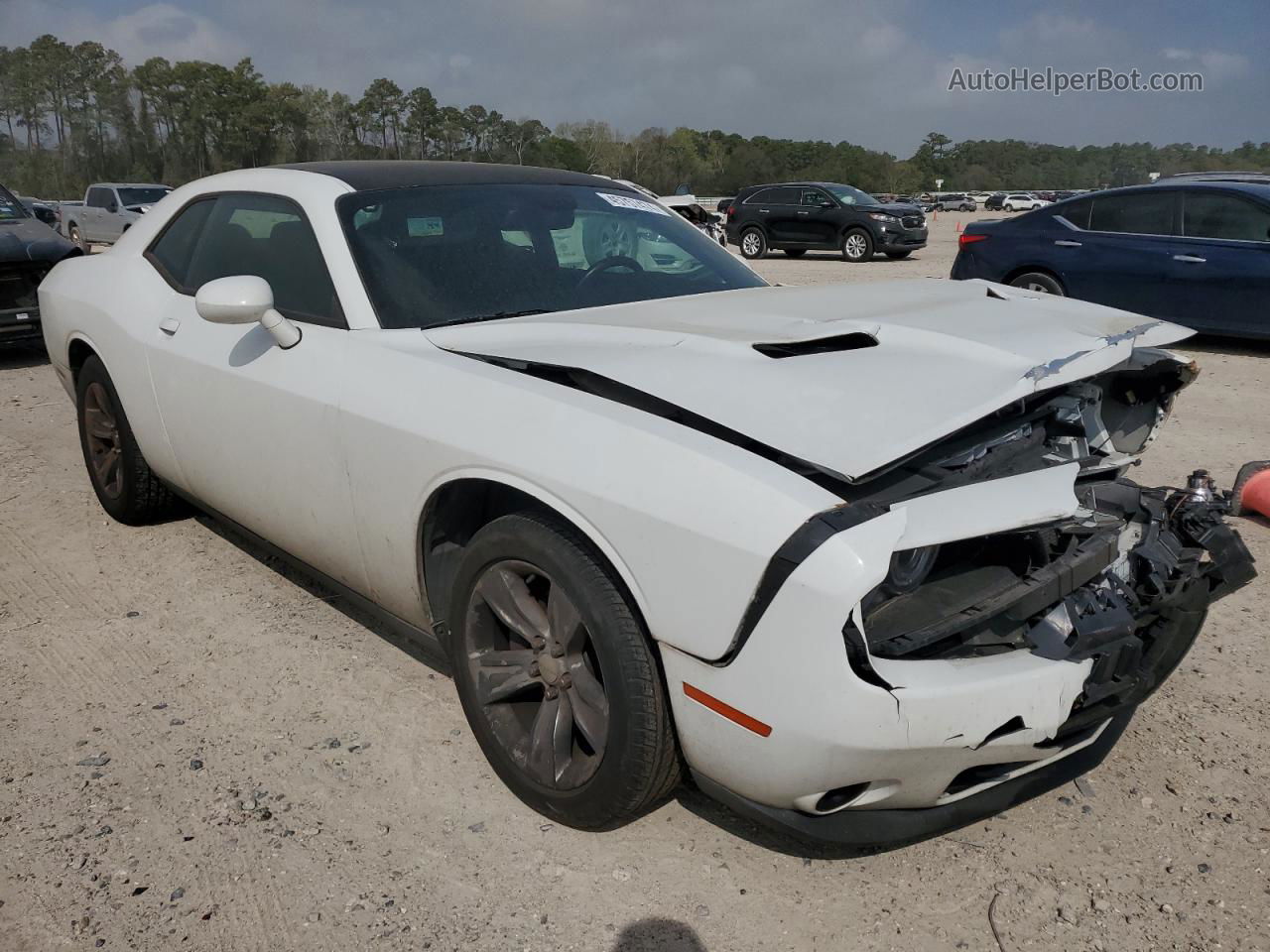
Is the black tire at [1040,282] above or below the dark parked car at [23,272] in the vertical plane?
below

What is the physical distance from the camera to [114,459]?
4242mm

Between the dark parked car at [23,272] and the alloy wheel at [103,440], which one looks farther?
the dark parked car at [23,272]

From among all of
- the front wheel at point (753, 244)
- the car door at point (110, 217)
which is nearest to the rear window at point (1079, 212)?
the front wheel at point (753, 244)

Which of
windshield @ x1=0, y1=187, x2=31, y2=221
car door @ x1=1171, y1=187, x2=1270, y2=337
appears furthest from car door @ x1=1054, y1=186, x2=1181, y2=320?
windshield @ x1=0, y1=187, x2=31, y2=221

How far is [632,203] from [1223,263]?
6506 millimetres

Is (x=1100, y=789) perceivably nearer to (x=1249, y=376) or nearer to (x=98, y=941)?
(x=98, y=941)

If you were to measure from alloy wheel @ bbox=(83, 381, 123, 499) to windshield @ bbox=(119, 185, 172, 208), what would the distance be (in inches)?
779

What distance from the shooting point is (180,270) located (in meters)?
3.70

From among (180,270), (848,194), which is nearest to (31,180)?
(848,194)

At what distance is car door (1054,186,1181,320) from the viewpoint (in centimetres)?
834

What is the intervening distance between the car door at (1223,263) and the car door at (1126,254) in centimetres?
12

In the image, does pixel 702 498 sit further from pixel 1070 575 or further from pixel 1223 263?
pixel 1223 263

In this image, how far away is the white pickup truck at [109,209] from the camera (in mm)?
21078

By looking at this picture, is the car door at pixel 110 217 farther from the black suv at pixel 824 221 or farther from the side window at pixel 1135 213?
the side window at pixel 1135 213
